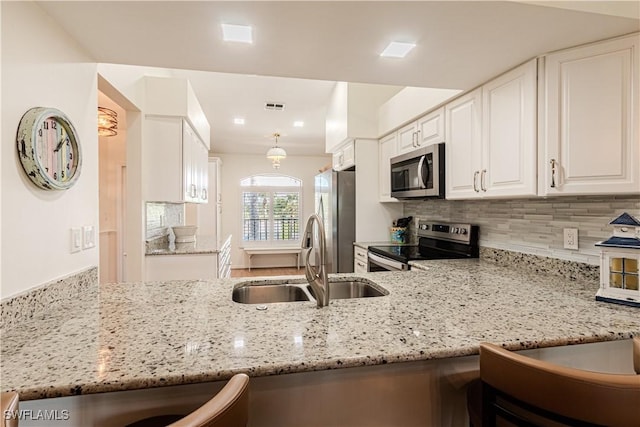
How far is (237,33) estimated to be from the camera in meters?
1.43

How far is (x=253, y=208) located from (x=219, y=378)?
6.38 metres

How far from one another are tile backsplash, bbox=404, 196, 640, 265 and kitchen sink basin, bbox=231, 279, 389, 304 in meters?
1.16

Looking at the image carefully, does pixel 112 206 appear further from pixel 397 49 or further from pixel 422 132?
pixel 397 49

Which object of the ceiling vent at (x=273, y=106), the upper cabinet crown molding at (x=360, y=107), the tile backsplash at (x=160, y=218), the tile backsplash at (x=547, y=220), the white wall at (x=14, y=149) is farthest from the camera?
the ceiling vent at (x=273, y=106)

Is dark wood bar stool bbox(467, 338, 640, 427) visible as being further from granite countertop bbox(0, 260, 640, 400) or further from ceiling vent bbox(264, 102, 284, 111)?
ceiling vent bbox(264, 102, 284, 111)

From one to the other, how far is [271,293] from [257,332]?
27.2 inches

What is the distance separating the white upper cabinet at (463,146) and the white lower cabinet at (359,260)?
43.8 inches

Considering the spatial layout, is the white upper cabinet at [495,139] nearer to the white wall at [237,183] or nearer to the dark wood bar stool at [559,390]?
the dark wood bar stool at [559,390]

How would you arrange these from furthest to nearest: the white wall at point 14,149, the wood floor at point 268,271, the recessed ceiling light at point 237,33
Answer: the wood floor at point 268,271 < the recessed ceiling light at point 237,33 < the white wall at point 14,149

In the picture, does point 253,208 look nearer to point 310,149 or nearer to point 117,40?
point 310,149

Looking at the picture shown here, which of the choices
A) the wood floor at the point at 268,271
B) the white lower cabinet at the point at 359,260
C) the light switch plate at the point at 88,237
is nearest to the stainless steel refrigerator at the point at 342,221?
the white lower cabinet at the point at 359,260

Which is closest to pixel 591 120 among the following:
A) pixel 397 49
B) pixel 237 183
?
pixel 397 49

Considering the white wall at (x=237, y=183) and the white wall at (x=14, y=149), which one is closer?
the white wall at (x=14, y=149)

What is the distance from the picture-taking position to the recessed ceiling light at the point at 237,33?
54.2 inches
